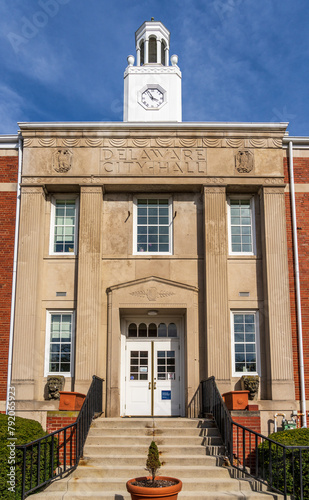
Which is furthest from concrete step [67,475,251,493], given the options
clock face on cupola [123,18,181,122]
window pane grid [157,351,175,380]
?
clock face on cupola [123,18,181,122]

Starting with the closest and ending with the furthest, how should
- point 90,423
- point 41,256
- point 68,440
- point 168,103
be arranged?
point 68,440 < point 90,423 < point 41,256 < point 168,103

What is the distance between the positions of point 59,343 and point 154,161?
5.40m

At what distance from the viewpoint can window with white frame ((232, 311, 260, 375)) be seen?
14.2 meters

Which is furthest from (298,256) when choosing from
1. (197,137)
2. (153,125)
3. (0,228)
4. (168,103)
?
(168,103)

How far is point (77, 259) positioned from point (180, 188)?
11.0ft

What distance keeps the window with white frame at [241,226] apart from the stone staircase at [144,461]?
4.87 m

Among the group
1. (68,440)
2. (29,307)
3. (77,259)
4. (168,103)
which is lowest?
(68,440)

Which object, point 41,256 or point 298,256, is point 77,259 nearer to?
point 41,256

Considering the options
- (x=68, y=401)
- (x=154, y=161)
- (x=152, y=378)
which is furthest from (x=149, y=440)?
(x=154, y=161)

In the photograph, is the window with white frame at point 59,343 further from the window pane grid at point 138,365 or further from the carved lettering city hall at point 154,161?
the carved lettering city hall at point 154,161

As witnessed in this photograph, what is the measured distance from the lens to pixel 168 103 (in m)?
26.0

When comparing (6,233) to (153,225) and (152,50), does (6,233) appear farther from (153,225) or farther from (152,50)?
(152,50)

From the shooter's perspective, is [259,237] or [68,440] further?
[259,237]

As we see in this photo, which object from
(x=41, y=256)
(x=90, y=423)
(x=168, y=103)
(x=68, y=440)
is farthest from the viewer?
(x=168, y=103)
